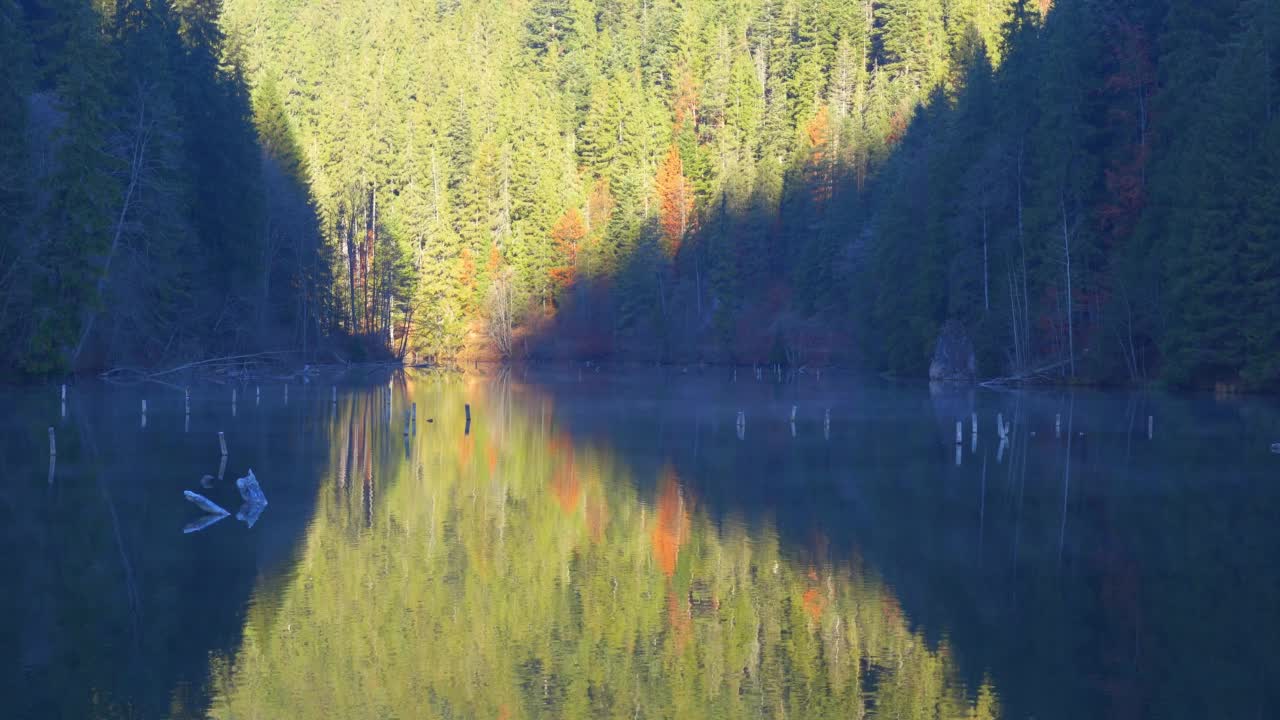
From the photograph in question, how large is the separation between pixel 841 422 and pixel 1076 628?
2676 cm

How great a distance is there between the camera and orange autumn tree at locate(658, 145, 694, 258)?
343 ft

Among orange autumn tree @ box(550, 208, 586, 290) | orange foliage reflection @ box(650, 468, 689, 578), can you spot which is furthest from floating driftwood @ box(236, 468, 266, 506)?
orange autumn tree @ box(550, 208, 586, 290)

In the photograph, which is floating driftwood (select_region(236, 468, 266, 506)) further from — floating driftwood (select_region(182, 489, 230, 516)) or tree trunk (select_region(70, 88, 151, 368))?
tree trunk (select_region(70, 88, 151, 368))

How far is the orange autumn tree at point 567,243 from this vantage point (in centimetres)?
10769

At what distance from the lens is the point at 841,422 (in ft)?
137

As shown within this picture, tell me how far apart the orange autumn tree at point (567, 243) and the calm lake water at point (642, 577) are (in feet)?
238

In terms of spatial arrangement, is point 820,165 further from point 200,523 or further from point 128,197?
point 200,523

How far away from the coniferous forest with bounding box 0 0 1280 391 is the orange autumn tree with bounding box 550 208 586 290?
0.29 m

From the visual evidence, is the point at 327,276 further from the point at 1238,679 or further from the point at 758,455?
the point at 1238,679

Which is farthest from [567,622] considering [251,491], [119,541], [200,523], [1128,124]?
[1128,124]

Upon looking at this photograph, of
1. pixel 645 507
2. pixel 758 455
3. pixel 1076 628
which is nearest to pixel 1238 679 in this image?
pixel 1076 628

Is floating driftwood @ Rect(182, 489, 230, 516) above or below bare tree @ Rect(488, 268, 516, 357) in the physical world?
below

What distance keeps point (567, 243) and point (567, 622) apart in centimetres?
9508

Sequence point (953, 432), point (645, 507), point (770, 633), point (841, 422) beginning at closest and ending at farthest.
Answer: point (770, 633)
point (645, 507)
point (953, 432)
point (841, 422)
